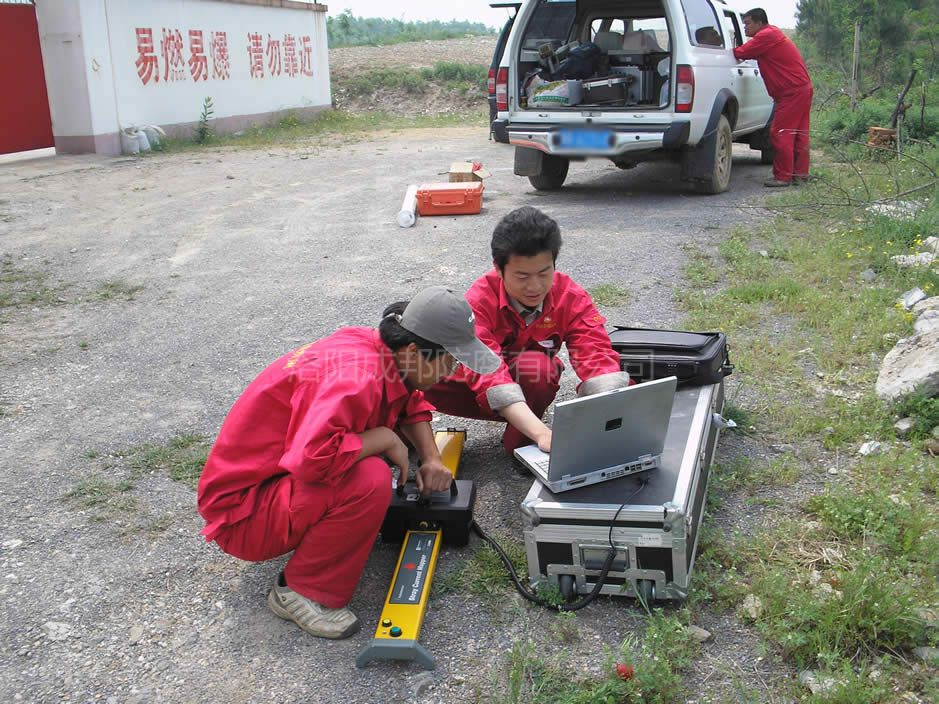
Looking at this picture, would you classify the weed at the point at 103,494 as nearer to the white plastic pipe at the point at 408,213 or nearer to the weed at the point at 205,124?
the white plastic pipe at the point at 408,213

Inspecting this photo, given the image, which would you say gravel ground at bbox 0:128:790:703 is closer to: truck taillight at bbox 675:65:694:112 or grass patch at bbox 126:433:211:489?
grass patch at bbox 126:433:211:489

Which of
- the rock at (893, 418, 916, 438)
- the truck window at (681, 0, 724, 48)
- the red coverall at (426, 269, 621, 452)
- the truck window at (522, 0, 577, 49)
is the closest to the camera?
the red coverall at (426, 269, 621, 452)

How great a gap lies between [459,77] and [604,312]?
18265 millimetres

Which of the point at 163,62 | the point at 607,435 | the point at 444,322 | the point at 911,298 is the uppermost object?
the point at 163,62

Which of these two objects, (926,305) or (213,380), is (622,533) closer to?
(213,380)

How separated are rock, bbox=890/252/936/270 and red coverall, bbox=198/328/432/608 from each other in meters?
4.07

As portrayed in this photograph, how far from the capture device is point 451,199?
7.96m

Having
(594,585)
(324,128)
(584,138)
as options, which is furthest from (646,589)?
(324,128)

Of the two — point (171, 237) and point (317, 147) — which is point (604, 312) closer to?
point (171, 237)

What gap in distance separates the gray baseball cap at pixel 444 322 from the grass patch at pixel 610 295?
2918mm

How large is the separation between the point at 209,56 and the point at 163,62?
1.51 metres

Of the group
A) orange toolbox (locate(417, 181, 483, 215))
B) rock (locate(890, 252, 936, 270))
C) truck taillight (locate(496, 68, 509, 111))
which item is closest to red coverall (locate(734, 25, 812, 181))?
truck taillight (locate(496, 68, 509, 111))

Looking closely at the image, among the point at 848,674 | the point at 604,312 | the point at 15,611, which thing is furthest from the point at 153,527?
the point at 604,312

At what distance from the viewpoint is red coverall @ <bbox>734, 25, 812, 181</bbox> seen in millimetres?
8469
